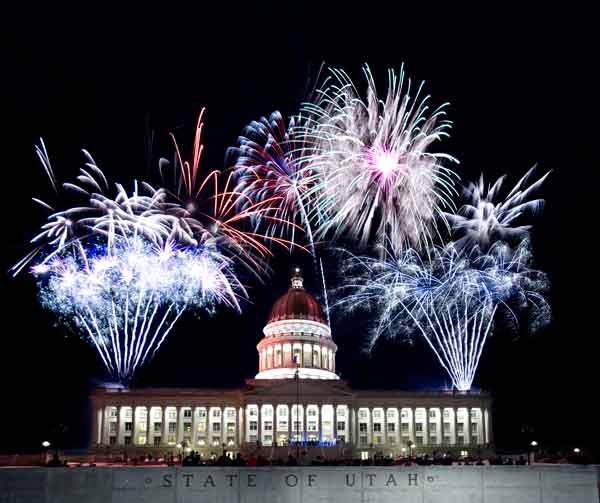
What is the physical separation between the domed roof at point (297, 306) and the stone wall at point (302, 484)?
86.6 metres

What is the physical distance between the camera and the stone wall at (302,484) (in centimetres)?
4238

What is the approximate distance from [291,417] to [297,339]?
18.0 meters

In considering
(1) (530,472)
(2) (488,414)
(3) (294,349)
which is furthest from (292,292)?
(1) (530,472)

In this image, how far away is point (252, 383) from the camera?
4633 inches

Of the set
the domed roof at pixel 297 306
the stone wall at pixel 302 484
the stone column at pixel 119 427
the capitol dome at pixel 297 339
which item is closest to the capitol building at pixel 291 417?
the stone column at pixel 119 427

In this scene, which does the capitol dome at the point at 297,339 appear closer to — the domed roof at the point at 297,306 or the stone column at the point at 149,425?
the domed roof at the point at 297,306

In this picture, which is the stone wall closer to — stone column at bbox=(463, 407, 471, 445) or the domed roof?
stone column at bbox=(463, 407, 471, 445)

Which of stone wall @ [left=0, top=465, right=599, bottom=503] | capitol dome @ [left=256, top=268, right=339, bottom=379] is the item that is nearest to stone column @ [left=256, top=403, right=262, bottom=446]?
capitol dome @ [left=256, top=268, right=339, bottom=379]

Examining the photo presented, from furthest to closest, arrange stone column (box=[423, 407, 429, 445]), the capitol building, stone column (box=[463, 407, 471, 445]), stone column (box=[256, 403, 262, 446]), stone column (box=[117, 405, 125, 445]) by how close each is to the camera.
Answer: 1. stone column (box=[423, 407, 429, 445])
2. stone column (box=[463, 407, 471, 445])
3. stone column (box=[256, 403, 262, 446])
4. the capitol building
5. stone column (box=[117, 405, 125, 445])

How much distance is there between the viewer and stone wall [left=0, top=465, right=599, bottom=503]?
42375 mm

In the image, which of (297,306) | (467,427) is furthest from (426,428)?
(297,306)

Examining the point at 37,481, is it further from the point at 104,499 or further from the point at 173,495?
the point at 173,495

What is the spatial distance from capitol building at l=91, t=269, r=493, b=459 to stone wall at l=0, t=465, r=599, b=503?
6638cm

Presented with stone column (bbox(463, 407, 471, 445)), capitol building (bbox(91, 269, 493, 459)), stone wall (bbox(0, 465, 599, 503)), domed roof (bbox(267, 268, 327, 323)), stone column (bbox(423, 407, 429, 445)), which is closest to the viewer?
stone wall (bbox(0, 465, 599, 503))
